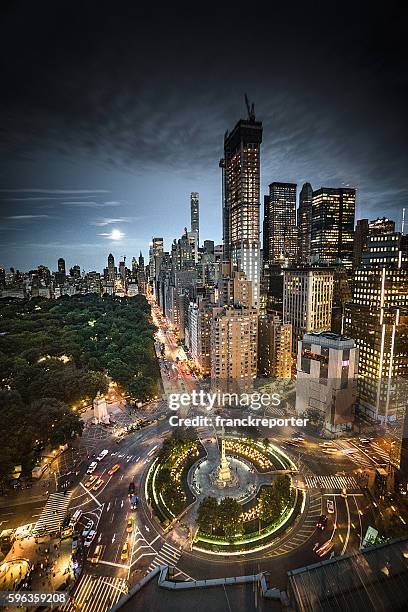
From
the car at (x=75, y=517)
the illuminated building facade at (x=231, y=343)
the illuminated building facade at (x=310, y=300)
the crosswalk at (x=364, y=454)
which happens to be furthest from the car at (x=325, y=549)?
the illuminated building facade at (x=310, y=300)

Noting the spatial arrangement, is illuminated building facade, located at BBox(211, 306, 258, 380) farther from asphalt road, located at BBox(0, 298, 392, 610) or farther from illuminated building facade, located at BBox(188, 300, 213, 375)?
asphalt road, located at BBox(0, 298, 392, 610)

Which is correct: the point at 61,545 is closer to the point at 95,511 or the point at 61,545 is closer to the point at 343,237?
the point at 95,511

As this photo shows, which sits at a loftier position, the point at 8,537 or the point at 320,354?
the point at 320,354

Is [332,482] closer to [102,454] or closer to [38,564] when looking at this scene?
[102,454]

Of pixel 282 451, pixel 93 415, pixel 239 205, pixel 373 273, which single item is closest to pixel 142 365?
pixel 93 415

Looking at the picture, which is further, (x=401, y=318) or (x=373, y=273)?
(x=373, y=273)

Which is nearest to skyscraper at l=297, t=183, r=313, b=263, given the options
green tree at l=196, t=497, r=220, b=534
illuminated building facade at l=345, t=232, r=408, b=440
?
illuminated building facade at l=345, t=232, r=408, b=440

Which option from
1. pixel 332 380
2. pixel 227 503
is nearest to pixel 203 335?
pixel 332 380
